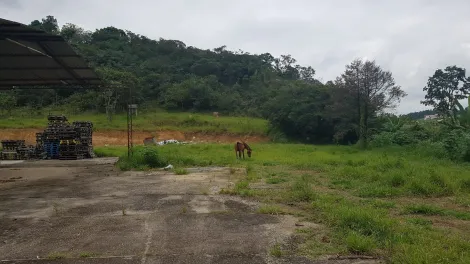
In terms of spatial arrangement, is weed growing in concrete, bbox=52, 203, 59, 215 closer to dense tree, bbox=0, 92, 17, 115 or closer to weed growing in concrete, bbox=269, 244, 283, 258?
weed growing in concrete, bbox=269, 244, 283, 258

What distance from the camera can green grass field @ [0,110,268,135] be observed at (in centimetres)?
3447

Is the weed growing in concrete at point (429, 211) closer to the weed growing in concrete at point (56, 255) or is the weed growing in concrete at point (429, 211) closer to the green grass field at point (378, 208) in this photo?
the green grass field at point (378, 208)

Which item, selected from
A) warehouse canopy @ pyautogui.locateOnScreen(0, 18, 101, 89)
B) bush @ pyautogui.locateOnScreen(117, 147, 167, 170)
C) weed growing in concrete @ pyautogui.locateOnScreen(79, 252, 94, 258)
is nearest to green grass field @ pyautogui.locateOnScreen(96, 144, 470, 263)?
weed growing in concrete @ pyautogui.locateOnScreen(79, 252, 94, 258)

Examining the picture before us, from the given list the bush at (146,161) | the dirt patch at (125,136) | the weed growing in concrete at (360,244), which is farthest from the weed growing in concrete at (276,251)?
the dirt patch at (125,136)

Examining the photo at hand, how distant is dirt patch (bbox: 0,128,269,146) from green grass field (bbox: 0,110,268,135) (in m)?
0.64

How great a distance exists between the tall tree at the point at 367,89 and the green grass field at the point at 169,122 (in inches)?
435

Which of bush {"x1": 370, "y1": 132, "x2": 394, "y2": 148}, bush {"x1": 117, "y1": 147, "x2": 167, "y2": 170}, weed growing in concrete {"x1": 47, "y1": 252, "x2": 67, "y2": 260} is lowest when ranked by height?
weed growing in concrete {"x1": 47, "y1": 252, "x2": 67, "y2": 260}

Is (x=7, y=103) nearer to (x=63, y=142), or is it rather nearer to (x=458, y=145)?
(x=63, y=142)

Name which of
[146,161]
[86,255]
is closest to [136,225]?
[86,255]

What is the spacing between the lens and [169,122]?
123 ft

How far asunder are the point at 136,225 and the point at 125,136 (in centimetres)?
2718

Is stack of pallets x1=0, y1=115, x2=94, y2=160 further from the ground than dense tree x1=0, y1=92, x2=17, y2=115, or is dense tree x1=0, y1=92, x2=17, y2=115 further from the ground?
dense tree x1=0, y1=92, x2=17, y2=115

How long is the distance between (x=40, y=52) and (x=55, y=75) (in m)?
3.23

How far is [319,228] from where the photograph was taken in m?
5.83
